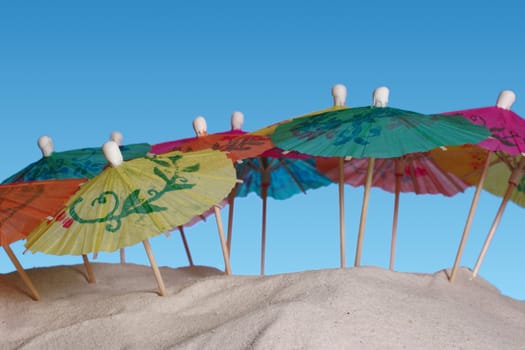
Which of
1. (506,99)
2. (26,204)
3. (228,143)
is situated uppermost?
(506,99)

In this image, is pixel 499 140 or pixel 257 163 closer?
pixel 499 140

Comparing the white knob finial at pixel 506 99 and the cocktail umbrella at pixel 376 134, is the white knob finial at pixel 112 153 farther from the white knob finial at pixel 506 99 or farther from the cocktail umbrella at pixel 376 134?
the white knob finial at pixel 506 99

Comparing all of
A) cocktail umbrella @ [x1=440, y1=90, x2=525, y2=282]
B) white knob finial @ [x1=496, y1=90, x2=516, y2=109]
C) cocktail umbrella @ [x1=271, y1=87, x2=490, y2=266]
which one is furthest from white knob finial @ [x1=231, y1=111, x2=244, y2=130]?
white knob finial @ [x1=496, y1=90, x2=516, y2=109]

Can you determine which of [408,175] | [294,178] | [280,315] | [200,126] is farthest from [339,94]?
[280,315]

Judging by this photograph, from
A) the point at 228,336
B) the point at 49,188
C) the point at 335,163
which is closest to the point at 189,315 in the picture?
the point at 228,336

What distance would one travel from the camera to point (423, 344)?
2332 millimetres

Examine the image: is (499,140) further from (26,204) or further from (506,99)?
(26,204)

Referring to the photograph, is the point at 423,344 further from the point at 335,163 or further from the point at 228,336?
the point at 335,163

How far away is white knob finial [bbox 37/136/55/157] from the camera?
12.5 feet

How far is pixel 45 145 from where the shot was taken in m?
3.82

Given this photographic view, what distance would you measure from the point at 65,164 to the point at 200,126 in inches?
30.9

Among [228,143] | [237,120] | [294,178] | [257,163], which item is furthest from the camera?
[294,178]

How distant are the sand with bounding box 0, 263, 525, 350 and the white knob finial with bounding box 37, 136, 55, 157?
799 mm

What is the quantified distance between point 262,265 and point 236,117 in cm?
95
